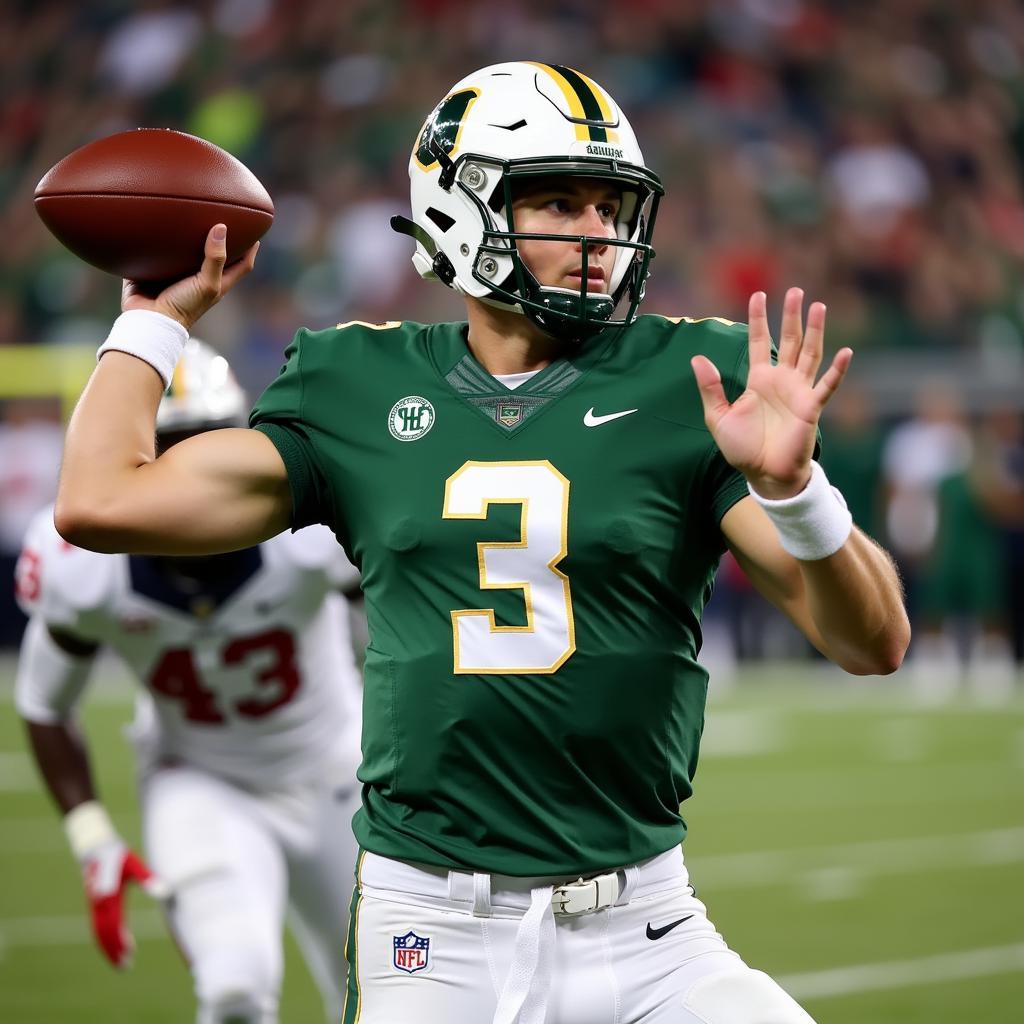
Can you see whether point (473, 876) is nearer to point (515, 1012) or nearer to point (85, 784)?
point (515, 1012)

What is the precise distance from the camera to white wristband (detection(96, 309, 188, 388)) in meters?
2.65

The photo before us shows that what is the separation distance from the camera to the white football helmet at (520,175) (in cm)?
267

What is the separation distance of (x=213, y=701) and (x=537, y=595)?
1.79 meters

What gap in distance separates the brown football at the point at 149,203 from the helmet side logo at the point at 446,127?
0.85 ft

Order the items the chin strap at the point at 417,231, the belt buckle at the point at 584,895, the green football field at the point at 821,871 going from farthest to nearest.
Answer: the green football field at the point at 821,871
the chin strap at the point at 417,231
the belt buckle at the point at 584,895

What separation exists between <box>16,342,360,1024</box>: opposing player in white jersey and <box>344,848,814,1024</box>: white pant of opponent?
1.49m

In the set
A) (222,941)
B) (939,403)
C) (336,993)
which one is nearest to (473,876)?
(222,941)

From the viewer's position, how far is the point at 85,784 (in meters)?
4.23

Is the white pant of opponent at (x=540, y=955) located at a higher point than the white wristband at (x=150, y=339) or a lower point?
lower

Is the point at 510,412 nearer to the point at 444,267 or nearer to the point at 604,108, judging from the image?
the point at 444,267

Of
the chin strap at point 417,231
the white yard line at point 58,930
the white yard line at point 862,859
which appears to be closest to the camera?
the chin strap at point 417,231

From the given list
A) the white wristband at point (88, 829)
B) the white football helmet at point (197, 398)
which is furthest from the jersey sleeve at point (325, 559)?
the white wristband at point (88, 829)

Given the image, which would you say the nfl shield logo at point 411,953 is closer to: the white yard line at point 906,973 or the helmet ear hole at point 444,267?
the helmet ear hole at point 444,267

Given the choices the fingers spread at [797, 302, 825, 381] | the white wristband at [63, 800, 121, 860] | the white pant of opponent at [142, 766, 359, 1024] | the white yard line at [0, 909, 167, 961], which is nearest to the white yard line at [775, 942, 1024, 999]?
the white pant of opponent at [142, 766, 359, 1024]
